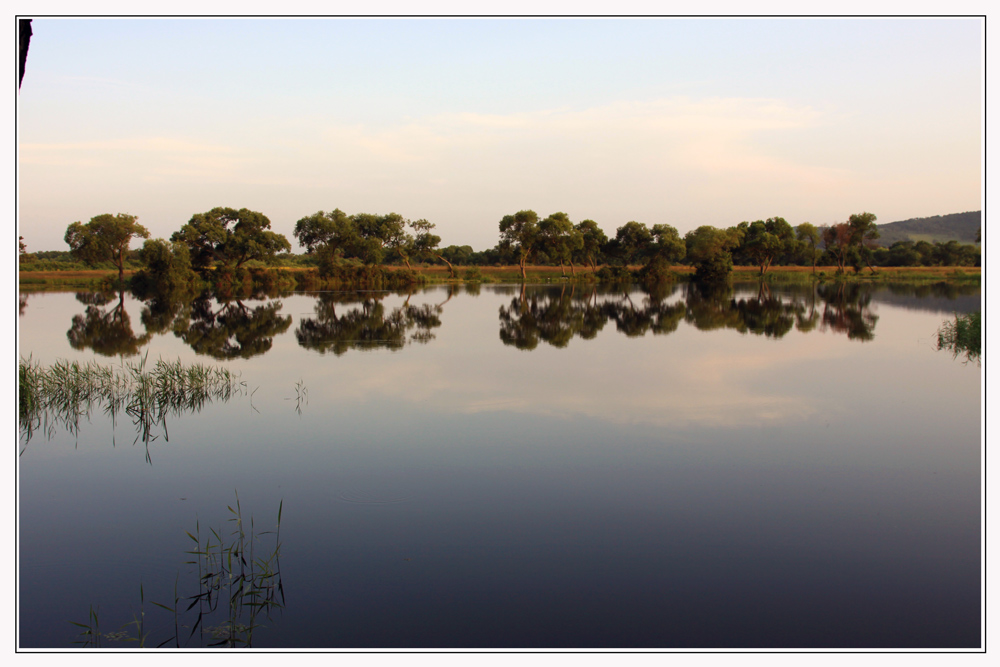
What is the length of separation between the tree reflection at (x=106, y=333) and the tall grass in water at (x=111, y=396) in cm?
618

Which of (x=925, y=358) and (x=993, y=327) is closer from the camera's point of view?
(x=993, y=327)

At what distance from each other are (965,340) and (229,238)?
53.9m

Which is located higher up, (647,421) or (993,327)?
(993,327)

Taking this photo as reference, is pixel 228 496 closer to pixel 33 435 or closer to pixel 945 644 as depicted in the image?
pixel 33 435

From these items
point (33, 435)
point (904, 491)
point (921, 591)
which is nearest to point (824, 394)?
point (904, 491)

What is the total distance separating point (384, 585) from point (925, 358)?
660 inches

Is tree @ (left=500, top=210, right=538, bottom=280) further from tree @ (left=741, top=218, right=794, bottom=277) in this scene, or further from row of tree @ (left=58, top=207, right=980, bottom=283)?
tree @ (left=741, top=218, right=794, bottom=277)

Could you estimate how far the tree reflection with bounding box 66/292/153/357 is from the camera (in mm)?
20067

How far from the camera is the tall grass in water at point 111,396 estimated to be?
10992mm

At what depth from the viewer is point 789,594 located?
5121 millimetres

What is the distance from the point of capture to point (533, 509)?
270 inches

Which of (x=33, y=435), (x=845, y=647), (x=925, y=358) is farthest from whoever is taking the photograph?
(x=925, y=358)

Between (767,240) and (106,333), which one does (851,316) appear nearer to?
(106,333)

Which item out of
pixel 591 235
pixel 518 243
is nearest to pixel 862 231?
pixel 591 235
